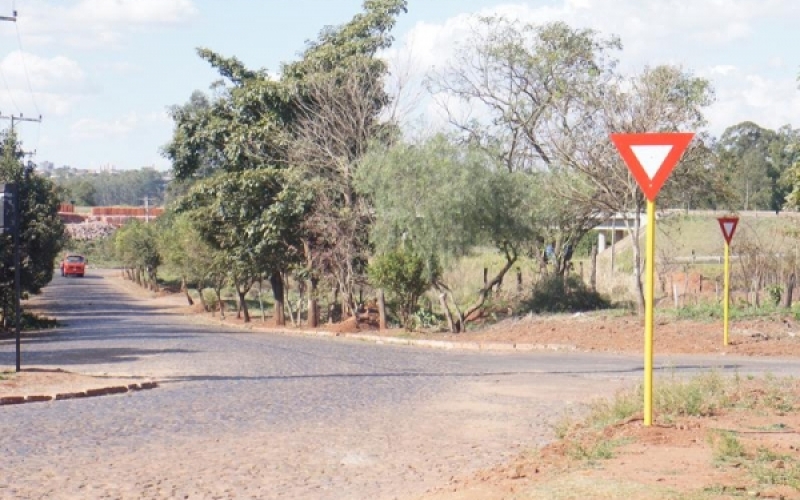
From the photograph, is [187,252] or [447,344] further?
[187,252]

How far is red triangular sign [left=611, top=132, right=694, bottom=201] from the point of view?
11297 mm

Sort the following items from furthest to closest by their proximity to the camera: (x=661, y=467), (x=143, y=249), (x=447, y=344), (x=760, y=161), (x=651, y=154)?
1. (x=143, y=249)
2. (x=760, y=161)
3. (x=447, y=344)
4. (x=651, y=154)
5. (x=661, y=467)

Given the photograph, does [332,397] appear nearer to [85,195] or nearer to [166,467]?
[166,467]

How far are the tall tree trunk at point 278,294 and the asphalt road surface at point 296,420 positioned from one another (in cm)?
1601

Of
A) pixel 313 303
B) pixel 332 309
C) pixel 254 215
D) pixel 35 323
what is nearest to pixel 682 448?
pixel 254 215

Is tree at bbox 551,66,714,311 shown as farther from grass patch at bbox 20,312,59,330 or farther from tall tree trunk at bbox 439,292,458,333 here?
grass patch at bbox 20,312,59,330

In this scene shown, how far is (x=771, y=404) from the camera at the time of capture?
1339cm

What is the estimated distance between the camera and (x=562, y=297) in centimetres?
3312

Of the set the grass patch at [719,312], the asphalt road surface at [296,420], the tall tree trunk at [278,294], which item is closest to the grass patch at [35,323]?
the tall tree trunk at [278,294]

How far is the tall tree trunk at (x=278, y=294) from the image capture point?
43625 millimetres

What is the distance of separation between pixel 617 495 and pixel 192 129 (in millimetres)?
35795

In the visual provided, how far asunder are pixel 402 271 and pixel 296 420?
62.7ft

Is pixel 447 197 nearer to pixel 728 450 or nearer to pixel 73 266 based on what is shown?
pixel 728 450

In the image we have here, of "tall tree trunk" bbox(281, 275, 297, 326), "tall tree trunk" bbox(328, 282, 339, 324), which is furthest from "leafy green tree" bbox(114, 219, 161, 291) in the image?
"tall tree trunk" bbox(328, 282, 339, 324)
